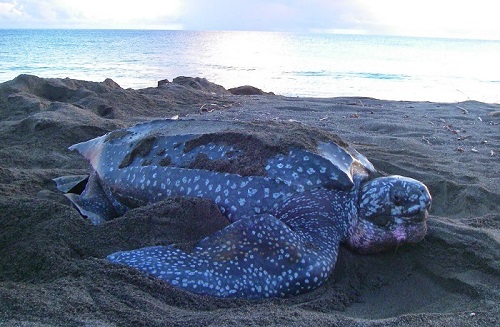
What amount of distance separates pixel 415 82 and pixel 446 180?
12.8m

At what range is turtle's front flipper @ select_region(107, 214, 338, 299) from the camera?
1888 millimetres

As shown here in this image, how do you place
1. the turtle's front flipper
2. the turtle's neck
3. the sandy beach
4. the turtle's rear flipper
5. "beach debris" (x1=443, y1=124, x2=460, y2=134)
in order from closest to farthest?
1. the sandy beach
2. the turtle's front flipper
3. the turtle's neck
4. the turtle's rear flipper
5. "beach debris" (x1=443, y1=124, x2=460, y2=134)

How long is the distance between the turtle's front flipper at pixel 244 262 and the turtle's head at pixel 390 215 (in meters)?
0.33

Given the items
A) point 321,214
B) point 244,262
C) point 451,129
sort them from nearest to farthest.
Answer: point 244,262 → point 321,214 → point 451,129

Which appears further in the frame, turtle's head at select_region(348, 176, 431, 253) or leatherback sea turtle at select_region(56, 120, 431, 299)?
turtle's head at select_region(348, 176, 431, 253)

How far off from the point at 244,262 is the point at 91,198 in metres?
1.42

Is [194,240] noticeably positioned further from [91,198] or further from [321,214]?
[91,198]

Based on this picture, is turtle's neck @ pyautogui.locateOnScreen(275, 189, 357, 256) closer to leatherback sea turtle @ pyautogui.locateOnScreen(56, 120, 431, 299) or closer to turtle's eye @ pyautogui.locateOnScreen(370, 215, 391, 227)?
leatherback sea turtle @ pyautogui.locateOnScreen(56, 120, 431, 299)

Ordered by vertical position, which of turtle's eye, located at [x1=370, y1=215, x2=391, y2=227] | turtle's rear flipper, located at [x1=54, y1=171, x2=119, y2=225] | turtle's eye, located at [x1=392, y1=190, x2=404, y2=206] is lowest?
turtle's rear flipper, located at [x1=54, y1=171, x2=119, y2=225]

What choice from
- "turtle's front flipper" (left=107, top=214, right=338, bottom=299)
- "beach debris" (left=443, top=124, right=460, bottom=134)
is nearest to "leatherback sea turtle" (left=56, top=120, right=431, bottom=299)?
"turtle's front flipper" (left=107, top=214, right=338, bottom=299)

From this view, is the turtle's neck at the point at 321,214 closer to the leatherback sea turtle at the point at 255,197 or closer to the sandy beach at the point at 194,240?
the leatherback sea turtle at the point at 255,197

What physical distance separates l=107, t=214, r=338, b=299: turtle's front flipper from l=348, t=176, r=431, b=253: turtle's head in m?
0.33

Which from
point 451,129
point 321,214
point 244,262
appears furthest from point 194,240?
point 451,129

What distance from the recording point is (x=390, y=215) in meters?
2.33
